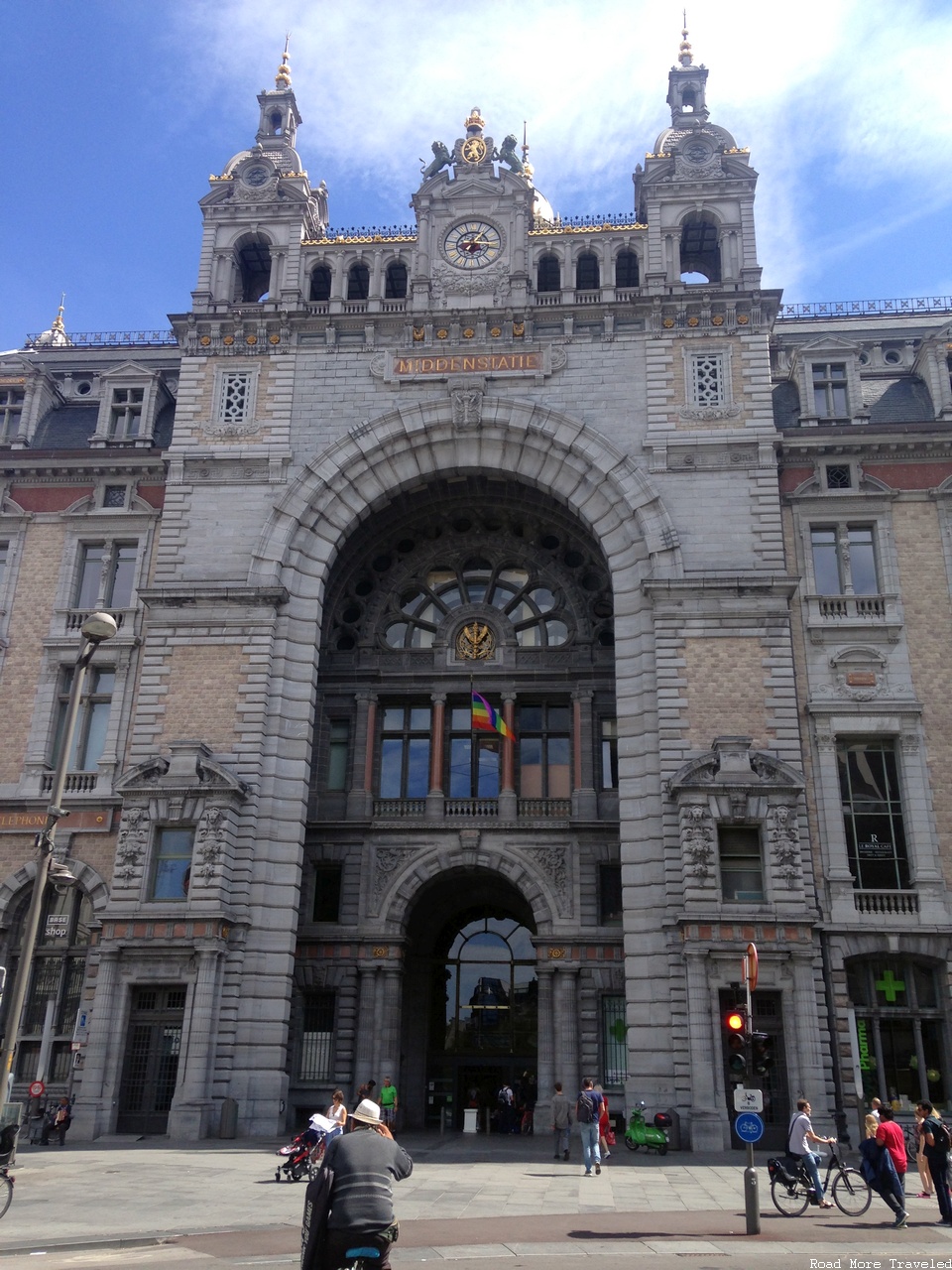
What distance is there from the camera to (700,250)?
4062 centimetres

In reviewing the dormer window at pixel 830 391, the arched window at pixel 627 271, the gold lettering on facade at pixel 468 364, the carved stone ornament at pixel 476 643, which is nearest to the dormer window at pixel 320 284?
the gold lettering on facade at pixel 468 364

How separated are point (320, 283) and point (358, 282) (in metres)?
1.35

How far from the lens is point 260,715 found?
33.3 meters

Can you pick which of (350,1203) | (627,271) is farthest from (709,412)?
(350,1203)

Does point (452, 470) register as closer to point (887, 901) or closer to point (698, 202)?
point (698, 202)

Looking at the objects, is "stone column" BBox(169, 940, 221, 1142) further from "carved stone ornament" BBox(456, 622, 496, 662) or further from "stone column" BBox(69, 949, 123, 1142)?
"carved stone ornament" BBox(456, 622, 496, 662)

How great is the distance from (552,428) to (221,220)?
14702 mm

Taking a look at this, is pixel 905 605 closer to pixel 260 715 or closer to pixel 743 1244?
pixel 260 715

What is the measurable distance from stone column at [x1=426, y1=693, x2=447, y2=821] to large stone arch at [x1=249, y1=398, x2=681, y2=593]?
5785 mm

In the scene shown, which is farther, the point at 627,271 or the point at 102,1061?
the point at 627,271

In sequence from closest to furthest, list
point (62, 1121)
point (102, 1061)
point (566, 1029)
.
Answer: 1. point (62, 1121)
2. point (102, 1061)
3. point (566, 1029)

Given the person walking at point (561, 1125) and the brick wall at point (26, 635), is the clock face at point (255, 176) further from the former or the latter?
the person walking at point (561, 1125)

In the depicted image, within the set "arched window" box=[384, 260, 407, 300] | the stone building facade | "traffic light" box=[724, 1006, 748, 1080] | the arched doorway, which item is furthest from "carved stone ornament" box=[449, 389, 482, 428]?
"traffic light" box=[724, 1006, 748, 1080]

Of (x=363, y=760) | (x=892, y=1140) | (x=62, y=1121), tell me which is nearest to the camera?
(x=892, y=1140)
